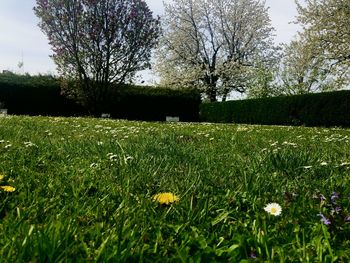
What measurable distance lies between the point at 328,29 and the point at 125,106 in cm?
1355

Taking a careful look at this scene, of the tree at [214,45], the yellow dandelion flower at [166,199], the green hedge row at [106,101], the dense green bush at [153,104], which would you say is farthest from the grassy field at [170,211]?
the tree at [214,45]

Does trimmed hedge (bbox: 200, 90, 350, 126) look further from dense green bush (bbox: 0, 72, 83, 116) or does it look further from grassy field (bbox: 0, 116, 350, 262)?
grassy field (bbox: 0, 116, 350, 262)

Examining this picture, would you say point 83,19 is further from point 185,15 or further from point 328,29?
point 185,15

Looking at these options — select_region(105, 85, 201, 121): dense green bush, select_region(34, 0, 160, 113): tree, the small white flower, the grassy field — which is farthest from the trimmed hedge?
the small white flower

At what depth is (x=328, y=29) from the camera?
2405cm

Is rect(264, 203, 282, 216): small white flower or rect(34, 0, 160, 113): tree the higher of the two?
rect(34, 0, 160, 113): tree

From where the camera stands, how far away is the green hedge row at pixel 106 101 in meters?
21.8

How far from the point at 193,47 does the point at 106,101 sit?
17753 mm

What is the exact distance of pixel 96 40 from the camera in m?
19.2

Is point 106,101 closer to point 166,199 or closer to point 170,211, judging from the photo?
point 166,199

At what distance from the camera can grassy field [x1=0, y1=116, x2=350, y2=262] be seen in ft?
4.43

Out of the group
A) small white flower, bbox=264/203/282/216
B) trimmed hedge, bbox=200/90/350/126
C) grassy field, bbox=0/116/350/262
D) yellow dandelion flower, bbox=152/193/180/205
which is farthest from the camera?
trimmed hedge, bbox=200/90/350/126

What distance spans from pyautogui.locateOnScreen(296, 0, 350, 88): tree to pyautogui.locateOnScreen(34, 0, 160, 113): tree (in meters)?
10.5

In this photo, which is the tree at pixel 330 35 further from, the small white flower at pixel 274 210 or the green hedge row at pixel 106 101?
the small white flower at pixel 274 210
